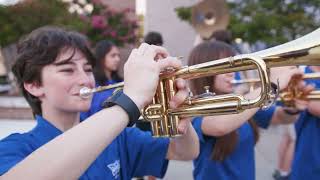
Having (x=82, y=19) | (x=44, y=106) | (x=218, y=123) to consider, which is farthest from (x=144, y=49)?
(x=82, y=19)

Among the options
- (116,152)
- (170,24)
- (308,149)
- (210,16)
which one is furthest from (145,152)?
(170,24)

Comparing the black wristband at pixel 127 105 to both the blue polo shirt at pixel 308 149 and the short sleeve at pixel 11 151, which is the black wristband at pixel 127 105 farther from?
the blue polo shirt at pixel 308 149

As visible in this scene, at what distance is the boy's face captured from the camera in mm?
1403

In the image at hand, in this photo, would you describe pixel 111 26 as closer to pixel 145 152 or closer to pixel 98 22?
pixel 98 22

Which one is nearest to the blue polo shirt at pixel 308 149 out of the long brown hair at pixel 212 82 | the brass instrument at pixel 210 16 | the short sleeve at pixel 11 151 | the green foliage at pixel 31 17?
the long brown hair at pixel 212 82

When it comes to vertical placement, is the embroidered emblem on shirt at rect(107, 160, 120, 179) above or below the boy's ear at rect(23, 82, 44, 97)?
below

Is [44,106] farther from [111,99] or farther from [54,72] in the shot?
[111,99]

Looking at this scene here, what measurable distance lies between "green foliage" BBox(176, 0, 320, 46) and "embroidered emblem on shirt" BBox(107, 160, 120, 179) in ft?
20.4

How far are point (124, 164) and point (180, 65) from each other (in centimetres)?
47

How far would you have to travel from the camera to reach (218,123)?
1.93 meters

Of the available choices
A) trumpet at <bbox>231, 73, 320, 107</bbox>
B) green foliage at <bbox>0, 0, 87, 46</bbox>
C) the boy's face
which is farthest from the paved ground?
green foliage at <bbox>0, 0, 87, 46</bbox>

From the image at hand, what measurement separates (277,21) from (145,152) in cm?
623

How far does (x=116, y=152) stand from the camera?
1.51 m

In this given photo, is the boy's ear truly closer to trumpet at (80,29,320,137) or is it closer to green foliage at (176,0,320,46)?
trumpet at (80,29,320,137)
